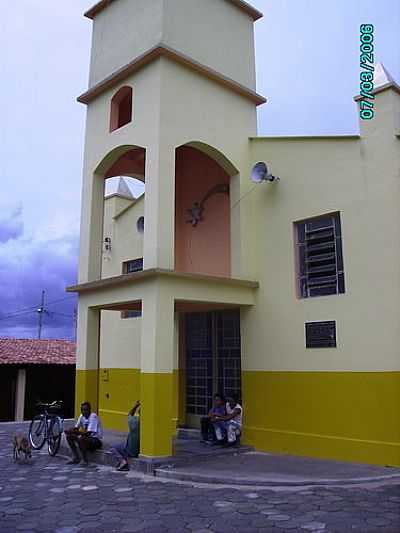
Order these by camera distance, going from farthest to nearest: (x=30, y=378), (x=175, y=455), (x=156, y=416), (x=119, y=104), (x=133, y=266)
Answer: (x=30, y=378) → (x=133, y=266) → (x=119, y=104) → (x=175, y=455) → (x=156, y=416)

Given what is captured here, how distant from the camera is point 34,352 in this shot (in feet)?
67.7

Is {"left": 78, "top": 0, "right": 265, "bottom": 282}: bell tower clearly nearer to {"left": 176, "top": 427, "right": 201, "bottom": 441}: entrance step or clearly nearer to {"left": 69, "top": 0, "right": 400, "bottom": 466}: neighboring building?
{"left": 69, "top": 0, "right": 400, "bottom": 466}: neighboring building

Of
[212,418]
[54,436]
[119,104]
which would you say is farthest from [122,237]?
[212,418]

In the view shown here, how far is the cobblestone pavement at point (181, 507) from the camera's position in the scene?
5.50 meters

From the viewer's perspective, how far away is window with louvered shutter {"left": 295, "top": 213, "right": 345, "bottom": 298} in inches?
363

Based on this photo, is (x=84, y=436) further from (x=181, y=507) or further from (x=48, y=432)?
(x=181, y=507)

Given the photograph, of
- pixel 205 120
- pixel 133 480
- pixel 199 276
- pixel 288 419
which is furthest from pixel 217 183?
pixel 133 480

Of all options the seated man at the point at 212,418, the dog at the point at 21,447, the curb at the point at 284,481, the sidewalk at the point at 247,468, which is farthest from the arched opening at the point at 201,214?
the dog at the point at 21,447

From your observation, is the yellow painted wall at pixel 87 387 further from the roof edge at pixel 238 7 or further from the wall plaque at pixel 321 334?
the roof edge at pixel 238 7

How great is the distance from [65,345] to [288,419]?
15653 millimetres

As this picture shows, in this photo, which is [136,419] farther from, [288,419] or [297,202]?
[297,202]

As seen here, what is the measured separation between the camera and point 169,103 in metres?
9.77

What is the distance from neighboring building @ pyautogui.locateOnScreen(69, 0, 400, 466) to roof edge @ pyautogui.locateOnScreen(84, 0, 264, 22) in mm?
32

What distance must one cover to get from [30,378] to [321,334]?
14199 millimetres
